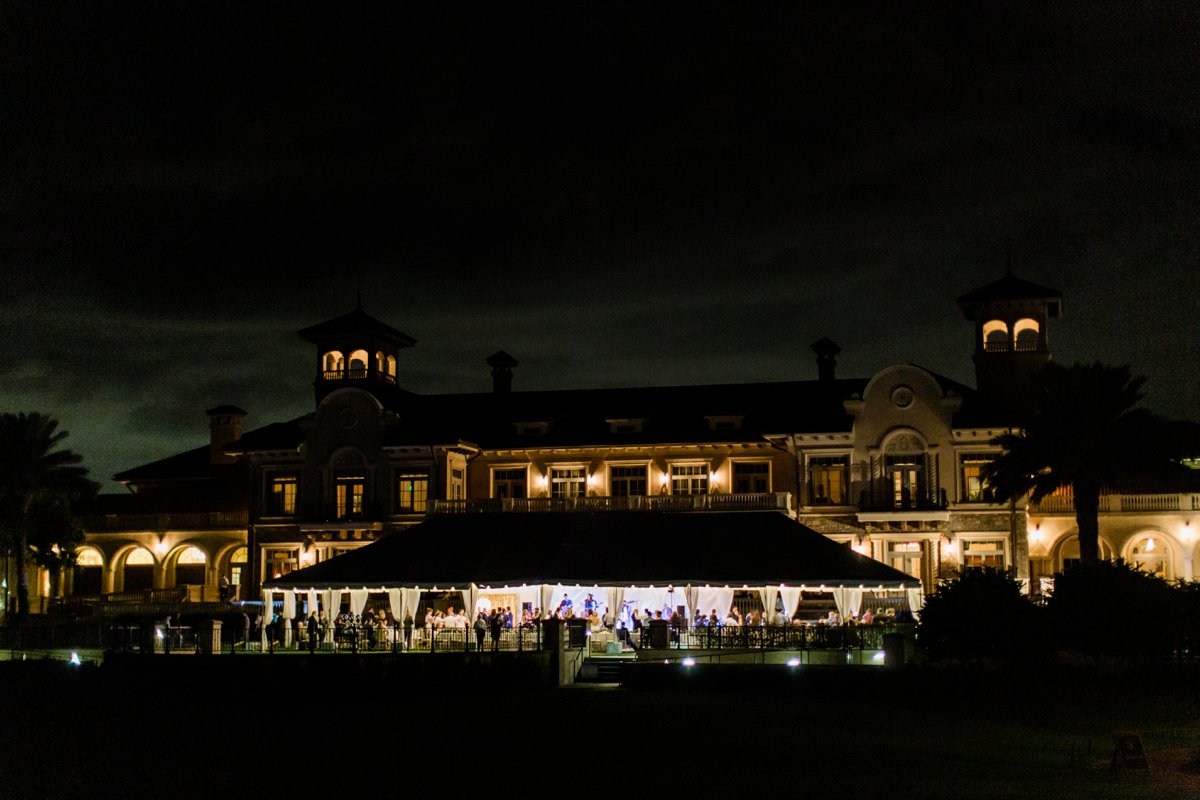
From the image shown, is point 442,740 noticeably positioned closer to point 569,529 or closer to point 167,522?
point 569,529

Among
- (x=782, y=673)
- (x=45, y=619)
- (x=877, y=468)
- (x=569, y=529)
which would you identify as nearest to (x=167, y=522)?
(x=45, y=619)

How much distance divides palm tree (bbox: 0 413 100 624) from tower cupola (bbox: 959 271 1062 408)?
3449 cm

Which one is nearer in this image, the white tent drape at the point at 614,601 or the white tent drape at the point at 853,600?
the white tent drape at the point at 853,600

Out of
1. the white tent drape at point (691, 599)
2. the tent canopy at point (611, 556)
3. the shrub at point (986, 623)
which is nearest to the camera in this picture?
the shrub at point (986, 623)

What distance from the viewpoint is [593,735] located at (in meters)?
22.4

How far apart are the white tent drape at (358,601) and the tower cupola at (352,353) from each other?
10.9m

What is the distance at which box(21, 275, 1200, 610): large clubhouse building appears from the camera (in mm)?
47625

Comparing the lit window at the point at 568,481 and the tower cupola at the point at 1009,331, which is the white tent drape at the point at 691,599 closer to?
the lit window at the point at 568,481

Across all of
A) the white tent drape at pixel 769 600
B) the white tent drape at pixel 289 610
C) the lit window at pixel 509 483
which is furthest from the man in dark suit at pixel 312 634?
the lit window at pixel 509 483

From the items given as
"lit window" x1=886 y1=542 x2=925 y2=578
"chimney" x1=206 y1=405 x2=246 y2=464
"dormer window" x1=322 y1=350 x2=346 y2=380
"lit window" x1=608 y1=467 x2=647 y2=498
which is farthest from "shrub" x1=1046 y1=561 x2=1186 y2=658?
"chimney" x1=206 y1=405 x2=246 y2=464

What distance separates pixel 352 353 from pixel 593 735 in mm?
36504

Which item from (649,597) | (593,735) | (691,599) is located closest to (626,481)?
(649,597)

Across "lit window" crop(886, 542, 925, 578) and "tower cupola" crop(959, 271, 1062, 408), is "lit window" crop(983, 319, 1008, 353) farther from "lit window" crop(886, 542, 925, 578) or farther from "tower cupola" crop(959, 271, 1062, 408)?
"lit window" crop(886, 542, 925, 578)

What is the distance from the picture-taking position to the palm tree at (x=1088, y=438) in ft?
131
